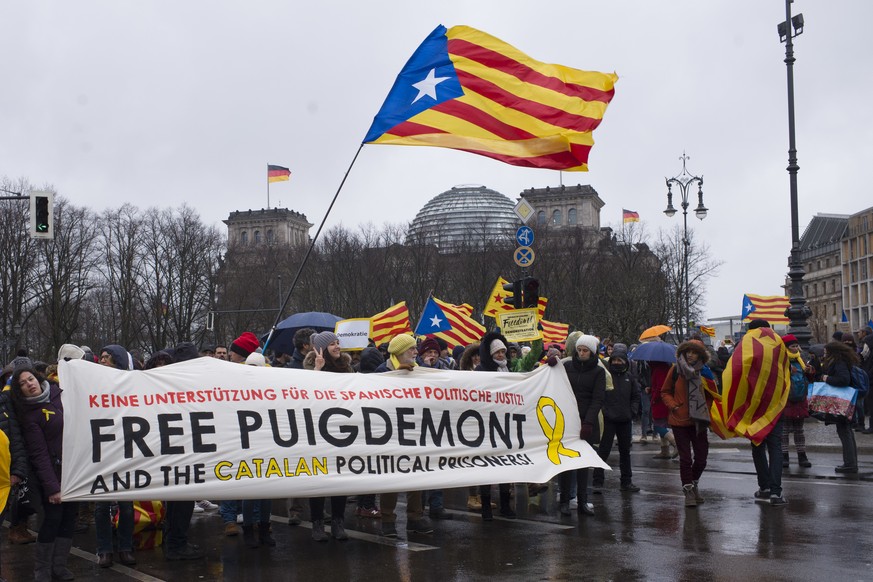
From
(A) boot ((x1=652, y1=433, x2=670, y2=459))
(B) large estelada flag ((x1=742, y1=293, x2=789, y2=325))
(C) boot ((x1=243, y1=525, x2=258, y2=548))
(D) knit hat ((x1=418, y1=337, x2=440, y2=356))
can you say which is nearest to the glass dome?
(B) large estelada flag ((x1=742, y1=293, x2=789, y2=325))

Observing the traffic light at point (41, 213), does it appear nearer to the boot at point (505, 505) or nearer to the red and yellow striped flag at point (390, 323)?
the red and yellow striped flag at point (390, 323)

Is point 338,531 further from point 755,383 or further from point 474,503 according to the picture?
point 755,383

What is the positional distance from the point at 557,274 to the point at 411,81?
5037cm

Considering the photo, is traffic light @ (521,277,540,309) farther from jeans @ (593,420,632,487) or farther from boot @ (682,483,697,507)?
boot @ (682,483,697,507)

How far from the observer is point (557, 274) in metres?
61.9

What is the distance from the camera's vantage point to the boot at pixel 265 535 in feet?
31.2

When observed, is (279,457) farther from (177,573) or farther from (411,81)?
(411,81)

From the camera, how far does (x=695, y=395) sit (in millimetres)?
11227

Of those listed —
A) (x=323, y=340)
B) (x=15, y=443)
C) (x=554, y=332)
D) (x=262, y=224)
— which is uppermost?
(x=262, y=224)

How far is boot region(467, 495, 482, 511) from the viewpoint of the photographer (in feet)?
37.8

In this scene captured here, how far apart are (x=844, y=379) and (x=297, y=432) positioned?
8.20 m

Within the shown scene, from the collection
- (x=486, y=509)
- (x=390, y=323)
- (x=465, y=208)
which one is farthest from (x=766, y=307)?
(x=465, y=208)

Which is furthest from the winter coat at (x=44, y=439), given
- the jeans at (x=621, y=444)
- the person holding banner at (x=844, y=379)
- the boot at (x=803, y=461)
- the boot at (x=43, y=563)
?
the boot at (x=803, y=461)

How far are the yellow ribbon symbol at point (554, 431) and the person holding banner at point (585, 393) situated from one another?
41cm
